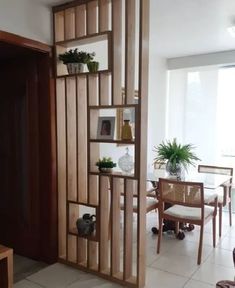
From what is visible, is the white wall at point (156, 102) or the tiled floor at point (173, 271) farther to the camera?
the white wall at point (156, 102)

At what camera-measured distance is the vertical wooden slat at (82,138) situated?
2756 mm

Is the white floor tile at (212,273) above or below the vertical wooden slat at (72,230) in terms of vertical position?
below

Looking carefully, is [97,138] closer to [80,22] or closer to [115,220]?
[115,220]

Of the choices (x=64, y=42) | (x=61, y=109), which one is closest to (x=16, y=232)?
(x=61, y=109)

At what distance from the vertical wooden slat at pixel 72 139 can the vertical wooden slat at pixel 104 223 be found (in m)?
0.39

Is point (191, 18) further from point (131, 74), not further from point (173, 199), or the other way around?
point (173, 199)

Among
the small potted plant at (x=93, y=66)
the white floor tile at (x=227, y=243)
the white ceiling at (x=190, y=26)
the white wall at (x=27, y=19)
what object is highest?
the white ceiling at (x=190, y=26)

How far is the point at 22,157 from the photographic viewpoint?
10.2ft

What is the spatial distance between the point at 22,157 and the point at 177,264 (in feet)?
6.30

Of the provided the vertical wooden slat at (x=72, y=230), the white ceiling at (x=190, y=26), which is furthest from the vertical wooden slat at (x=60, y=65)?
the vertical wooden slat at (x=72, y=230)

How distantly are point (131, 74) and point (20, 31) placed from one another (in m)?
1.00

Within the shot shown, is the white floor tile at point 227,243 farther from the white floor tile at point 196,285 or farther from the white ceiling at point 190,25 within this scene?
the white ceiling at point 190,25

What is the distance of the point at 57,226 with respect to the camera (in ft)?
9.46

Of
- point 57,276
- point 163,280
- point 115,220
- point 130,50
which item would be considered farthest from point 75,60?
point 163,280
